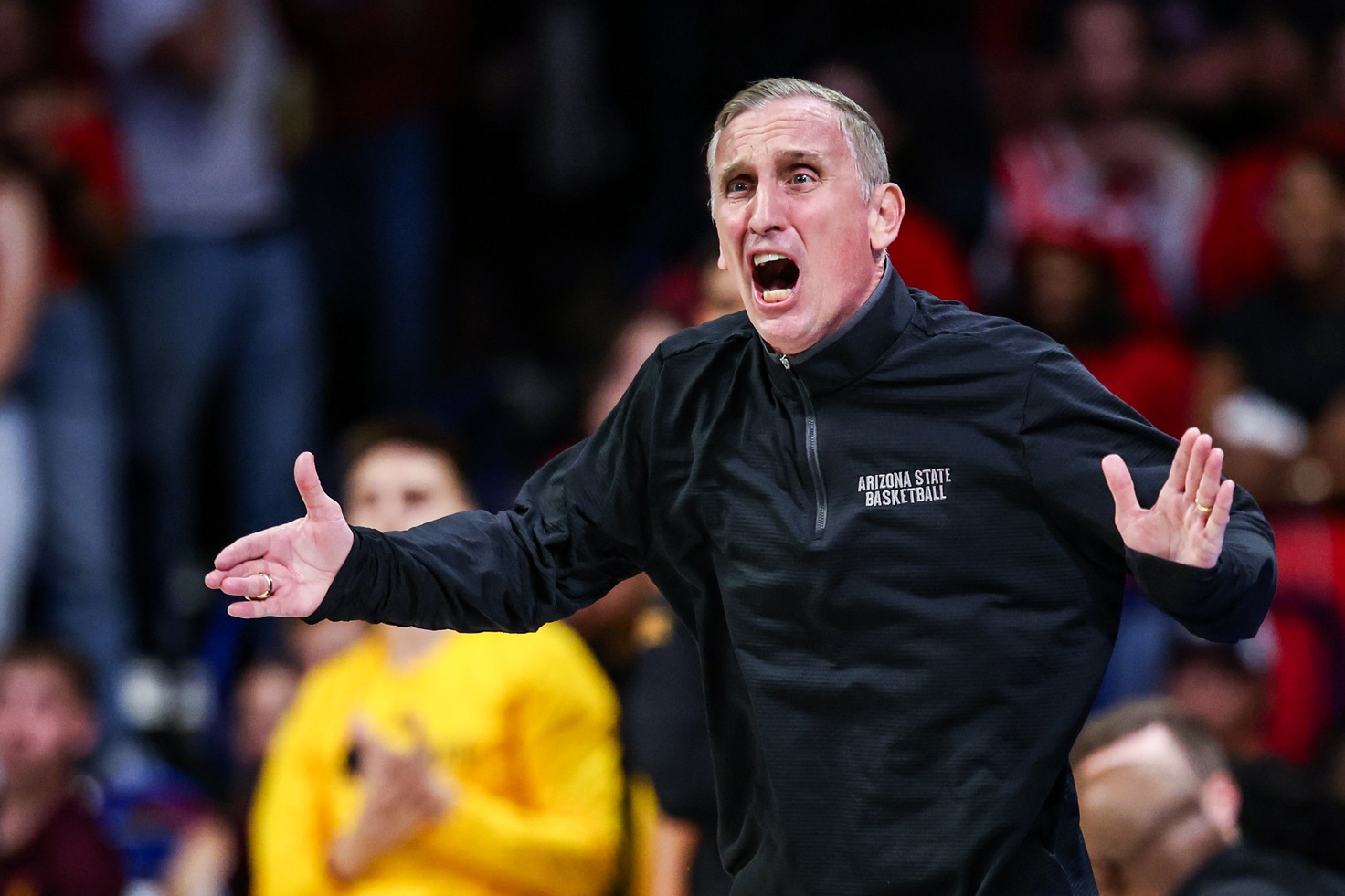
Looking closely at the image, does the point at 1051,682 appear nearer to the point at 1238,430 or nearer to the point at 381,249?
the point at 1238,430

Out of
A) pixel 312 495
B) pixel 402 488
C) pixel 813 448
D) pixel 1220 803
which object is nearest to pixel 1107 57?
pixel 402 488

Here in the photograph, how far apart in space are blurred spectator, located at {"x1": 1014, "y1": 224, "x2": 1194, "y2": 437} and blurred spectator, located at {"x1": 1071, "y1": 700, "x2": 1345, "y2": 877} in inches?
92.1

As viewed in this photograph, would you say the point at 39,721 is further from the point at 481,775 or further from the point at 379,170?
the point at 379,170

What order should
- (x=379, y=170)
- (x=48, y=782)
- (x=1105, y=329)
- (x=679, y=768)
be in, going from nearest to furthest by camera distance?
(x=679, y=768) < (x=48, y=782) < (x=1105, y=329) < (x=379, y=170)

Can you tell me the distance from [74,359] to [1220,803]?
3.89 meters

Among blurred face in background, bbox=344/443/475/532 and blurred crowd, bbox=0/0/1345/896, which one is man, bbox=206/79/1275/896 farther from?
blurred face in background, bbox=344/443/475/532

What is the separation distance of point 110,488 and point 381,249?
1.37m

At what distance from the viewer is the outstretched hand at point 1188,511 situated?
7.52 feet

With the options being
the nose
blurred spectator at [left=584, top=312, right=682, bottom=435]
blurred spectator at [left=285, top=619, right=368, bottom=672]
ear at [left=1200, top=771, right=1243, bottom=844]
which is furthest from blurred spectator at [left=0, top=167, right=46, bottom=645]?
the nose

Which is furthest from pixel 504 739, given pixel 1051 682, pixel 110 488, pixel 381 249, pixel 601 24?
pixel 601 24

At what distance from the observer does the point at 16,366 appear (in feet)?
19.0

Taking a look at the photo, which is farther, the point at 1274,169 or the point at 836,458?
the point at 1274,169

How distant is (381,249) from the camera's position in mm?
6824

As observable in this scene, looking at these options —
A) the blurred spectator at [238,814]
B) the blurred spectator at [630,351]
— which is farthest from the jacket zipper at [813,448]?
the blurred spectator at [238,814]
